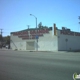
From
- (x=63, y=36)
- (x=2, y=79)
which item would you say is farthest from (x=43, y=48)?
(x=2, y=79)

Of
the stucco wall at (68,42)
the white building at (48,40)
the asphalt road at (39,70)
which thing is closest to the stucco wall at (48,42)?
the white building at (48,40)

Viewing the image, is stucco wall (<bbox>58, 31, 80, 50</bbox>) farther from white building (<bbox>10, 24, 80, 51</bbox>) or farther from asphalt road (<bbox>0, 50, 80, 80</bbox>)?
asphalt road (<bbox>0, 50, 80, 80</bbox>)

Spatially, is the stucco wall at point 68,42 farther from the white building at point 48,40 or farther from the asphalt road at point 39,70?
the asphalt road at point 39,70

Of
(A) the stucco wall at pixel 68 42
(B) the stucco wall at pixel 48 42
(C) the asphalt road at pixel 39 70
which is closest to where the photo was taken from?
(C) the asphalt road at pixel 39 70

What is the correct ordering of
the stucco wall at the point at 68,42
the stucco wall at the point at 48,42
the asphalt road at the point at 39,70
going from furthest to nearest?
the stucco wall at the point at 68,42 → the stucco wall at the point at 48,42 → the asphalt road at the point at 39,70

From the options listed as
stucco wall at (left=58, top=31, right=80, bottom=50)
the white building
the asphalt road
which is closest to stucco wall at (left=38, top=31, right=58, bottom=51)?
the white building

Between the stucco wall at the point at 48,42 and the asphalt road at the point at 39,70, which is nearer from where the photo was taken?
the asphalt road at the point at 39,70

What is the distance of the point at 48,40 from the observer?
49000 mm

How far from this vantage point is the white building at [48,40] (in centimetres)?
4769

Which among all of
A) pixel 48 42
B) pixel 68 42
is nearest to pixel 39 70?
pixel 48 42

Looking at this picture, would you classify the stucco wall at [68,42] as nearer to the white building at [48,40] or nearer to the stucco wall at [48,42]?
the white building at [48,40]

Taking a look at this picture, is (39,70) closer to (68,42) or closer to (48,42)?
(48,42)

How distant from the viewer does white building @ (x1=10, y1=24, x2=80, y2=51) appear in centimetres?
4769

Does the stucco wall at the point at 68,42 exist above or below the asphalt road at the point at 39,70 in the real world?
above
